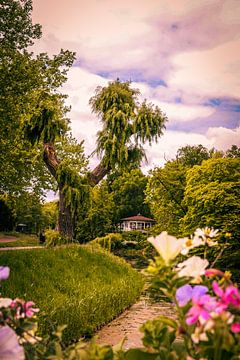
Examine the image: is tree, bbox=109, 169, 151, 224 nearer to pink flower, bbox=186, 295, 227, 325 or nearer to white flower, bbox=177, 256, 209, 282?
white flower, bbox=177, 256, 209, 282

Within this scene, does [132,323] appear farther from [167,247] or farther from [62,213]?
[62,213]

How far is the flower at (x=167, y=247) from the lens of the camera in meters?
0.79

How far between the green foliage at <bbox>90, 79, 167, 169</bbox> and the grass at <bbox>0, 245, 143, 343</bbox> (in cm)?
676

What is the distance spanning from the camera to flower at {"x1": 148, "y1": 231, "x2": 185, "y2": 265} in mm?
790

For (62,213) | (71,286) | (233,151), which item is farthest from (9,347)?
(233,151)

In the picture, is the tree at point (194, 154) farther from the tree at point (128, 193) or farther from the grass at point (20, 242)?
the grass at point (20, 242)

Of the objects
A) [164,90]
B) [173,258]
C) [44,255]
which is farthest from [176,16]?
[164,90]

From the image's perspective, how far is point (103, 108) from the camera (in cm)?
2080

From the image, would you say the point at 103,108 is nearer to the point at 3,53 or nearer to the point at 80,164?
the point at 80,164

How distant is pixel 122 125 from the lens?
19.8m

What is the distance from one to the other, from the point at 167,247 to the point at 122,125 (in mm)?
19161

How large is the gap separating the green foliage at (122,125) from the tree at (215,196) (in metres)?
3.17

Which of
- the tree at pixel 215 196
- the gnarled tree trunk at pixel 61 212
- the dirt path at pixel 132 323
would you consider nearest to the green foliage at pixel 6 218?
the gnarled tree trunk at pixel 61 212

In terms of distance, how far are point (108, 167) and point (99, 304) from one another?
11496mm
